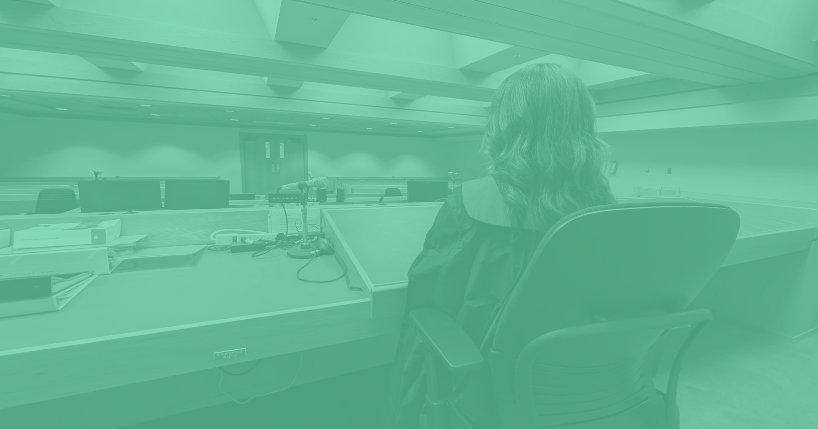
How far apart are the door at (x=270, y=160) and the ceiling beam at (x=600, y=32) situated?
25.3 ft

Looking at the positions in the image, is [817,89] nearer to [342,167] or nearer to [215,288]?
[215,288]

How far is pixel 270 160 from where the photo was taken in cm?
902

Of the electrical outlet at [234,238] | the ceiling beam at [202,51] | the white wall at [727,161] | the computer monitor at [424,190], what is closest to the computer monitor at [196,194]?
the ceiling beam at [202,51]

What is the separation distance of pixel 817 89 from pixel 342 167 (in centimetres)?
859

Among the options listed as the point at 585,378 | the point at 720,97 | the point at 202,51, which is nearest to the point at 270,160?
the point at 202,51

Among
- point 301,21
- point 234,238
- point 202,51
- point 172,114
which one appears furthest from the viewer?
point 172,114

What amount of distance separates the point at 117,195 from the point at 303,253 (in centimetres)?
195

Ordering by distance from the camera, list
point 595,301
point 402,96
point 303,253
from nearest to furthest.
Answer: point 595,301
point 303,253
point 402,96

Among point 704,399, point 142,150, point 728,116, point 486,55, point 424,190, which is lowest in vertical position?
point 704,399

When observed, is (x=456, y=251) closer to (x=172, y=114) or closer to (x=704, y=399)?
(x=704, y=399)

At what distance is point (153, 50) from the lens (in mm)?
2668

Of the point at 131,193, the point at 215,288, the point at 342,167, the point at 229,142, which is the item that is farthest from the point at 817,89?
the point at 229,142

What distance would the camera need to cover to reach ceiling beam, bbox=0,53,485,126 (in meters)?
4.00

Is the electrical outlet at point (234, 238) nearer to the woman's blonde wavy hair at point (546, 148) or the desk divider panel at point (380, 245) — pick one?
the desk divider panel at point (380, 245)
